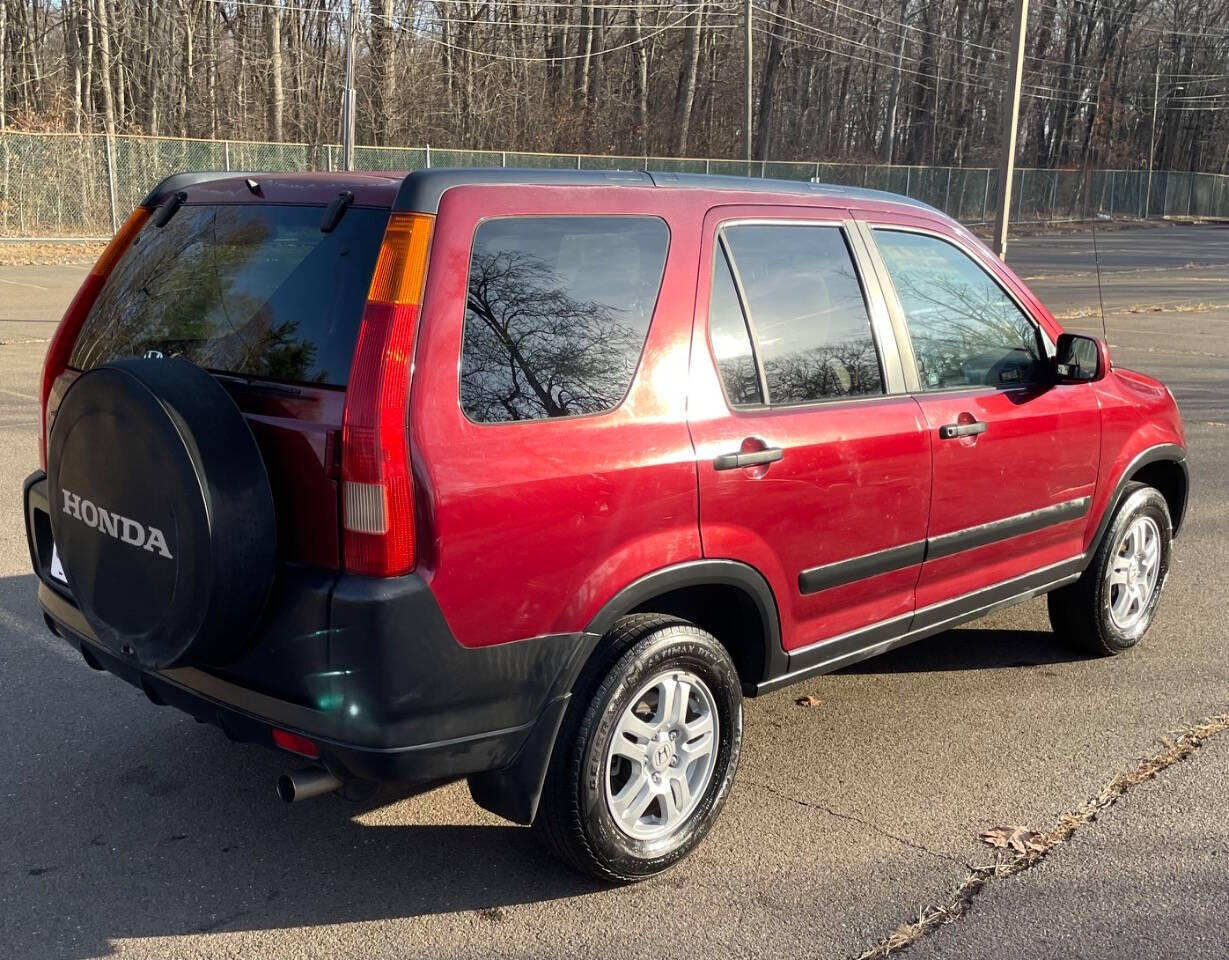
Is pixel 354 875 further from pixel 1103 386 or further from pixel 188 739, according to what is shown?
pixel 1103 386

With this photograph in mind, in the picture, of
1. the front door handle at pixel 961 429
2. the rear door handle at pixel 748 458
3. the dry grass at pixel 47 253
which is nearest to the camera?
the rear door handle at pixel 748 458

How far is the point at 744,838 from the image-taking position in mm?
3697

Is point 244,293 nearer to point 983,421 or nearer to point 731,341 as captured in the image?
point 731,341

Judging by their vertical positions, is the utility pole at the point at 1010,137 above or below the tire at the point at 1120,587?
above

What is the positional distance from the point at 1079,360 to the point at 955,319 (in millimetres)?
586

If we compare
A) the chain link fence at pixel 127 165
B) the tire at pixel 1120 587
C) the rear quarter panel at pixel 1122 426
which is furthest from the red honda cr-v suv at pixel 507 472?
the chain link fence at pixel 127 165

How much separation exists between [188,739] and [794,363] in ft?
8.08

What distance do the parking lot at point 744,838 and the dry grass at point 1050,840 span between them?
29 millimetres

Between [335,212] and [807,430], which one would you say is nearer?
[335,212]

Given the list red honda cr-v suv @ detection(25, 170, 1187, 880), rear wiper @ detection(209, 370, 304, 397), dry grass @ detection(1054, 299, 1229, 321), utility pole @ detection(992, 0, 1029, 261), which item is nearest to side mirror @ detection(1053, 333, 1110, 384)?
red honda cr-v suv @ detection(25, 170, 1187, 880)

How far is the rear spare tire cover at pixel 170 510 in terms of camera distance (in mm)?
2834

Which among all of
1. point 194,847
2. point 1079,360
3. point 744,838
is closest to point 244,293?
point 194,847

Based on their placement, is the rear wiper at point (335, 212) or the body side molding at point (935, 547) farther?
the body side molding at point (935, 547)

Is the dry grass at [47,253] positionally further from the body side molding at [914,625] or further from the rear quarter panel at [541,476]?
the rear quarter panel at [541,476]
